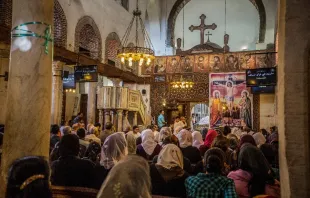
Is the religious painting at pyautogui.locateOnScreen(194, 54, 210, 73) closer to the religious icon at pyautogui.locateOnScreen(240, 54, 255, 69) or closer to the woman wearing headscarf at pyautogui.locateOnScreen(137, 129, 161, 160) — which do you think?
the religious icon at pyautogui.locateOnScreen(240, 54, 255, 69)

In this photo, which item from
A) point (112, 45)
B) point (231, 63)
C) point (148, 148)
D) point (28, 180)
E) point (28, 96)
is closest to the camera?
point (28, 180)

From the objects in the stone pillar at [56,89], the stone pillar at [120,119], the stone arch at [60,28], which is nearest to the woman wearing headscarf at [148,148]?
the stone pillar at [56,89]

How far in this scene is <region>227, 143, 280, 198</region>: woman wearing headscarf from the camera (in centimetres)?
380

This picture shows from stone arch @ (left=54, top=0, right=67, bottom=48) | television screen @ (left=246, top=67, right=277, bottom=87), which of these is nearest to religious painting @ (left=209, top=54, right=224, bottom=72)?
television screen @ (left=246, top=67, right=277, bottom=87)

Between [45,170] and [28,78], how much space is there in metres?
1.30

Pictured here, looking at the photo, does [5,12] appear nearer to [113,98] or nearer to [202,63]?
[113,98]

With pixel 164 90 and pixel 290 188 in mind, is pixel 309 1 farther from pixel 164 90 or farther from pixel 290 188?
pixel 164 90

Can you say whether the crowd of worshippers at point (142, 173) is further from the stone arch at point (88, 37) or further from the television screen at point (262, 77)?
the stone arch at point (88, 37)

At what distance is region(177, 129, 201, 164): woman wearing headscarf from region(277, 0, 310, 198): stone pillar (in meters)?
3.25

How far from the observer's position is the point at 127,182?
1.38 m

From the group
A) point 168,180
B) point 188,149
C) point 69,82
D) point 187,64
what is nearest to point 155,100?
point 187,64

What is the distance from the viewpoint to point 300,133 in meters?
3.00

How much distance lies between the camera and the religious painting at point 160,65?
2014 centimetres

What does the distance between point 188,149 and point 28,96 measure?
4210mm
